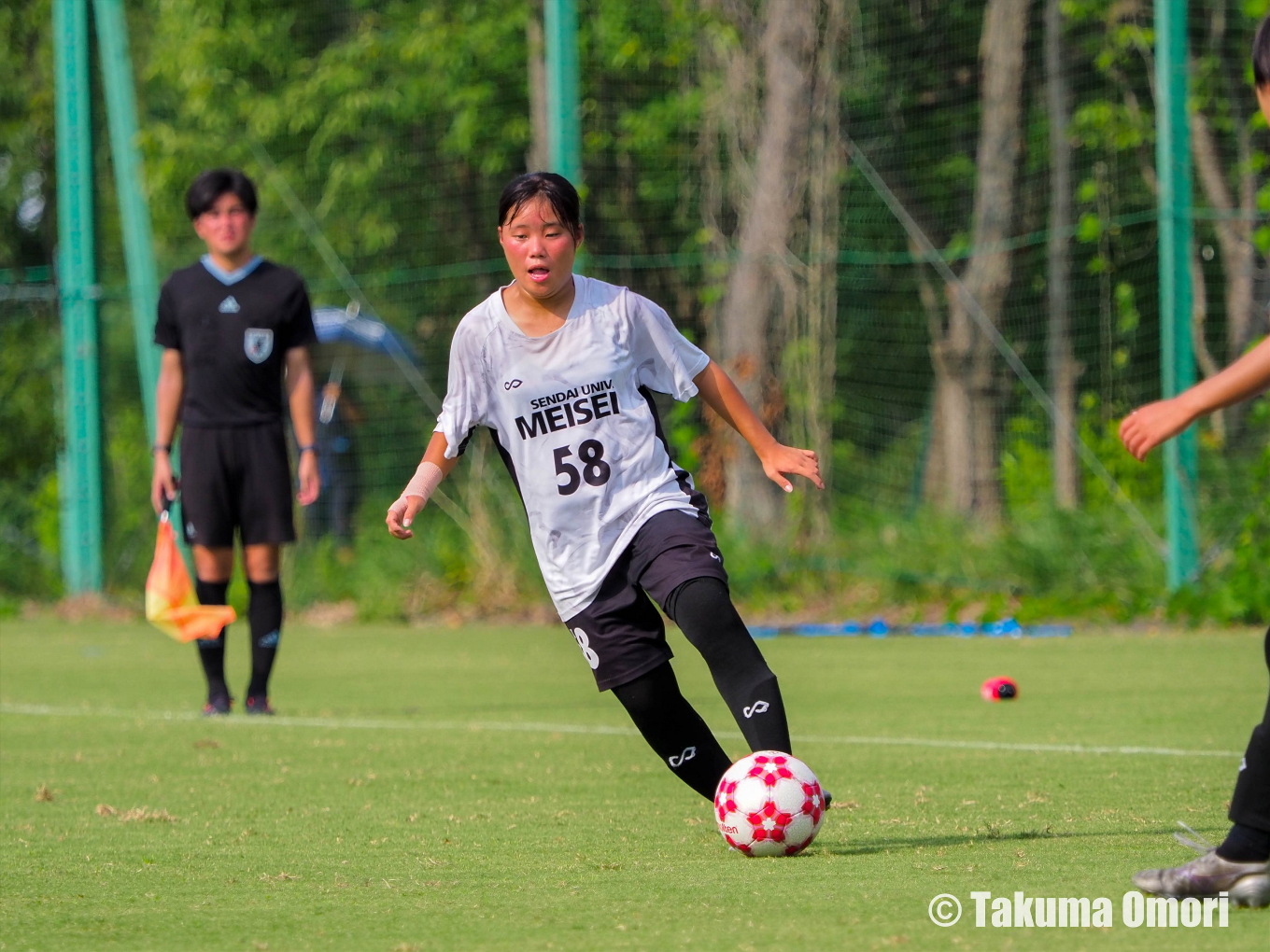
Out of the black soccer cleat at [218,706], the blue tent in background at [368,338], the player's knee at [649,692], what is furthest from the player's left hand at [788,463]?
the blue tent in background at [368,338]

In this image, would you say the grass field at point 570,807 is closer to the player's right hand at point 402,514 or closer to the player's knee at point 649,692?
the player's knee at point 649,692

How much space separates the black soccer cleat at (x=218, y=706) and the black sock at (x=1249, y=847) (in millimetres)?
5332

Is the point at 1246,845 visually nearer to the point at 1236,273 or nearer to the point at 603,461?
the point at 603,461

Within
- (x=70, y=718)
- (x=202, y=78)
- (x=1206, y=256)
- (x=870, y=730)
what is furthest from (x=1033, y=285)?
(x=202, y=78)

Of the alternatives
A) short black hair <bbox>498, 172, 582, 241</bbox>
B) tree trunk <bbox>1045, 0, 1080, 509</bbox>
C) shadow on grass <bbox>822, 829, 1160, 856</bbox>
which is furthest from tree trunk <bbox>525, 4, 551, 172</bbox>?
shadow on grass <bbox>822, 829, 1160, 856</bbox>

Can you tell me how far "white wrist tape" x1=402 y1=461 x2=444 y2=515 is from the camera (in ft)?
15.4

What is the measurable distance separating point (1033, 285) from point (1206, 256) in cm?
195

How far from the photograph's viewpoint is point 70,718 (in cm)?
797

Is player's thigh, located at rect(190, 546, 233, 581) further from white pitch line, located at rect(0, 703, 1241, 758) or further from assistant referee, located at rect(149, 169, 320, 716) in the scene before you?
white pitch line, located at rect(0, 703, 1241, 758)

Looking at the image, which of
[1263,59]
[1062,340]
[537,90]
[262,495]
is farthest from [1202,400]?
[537,90]

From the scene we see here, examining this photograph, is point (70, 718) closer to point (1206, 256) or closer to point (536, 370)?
point (536, 370)

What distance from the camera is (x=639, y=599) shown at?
4688 mm

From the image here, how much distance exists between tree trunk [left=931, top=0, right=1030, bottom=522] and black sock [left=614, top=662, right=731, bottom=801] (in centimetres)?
901

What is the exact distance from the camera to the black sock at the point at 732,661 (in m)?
4.45
